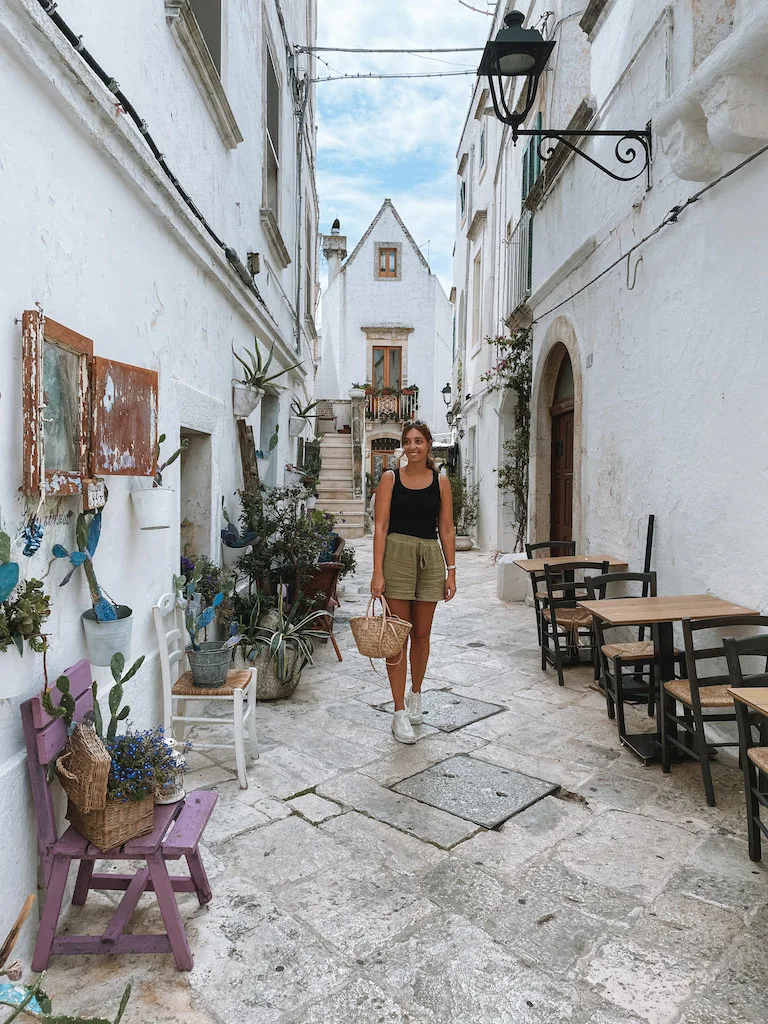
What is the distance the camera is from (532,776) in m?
3.47

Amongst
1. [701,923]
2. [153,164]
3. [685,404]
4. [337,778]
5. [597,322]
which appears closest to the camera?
[701,923]

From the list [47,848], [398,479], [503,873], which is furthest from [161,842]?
[398,479]

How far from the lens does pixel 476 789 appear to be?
3.33m

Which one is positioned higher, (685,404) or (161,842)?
(685,404)

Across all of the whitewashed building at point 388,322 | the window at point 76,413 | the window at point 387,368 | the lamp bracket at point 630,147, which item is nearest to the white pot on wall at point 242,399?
the window at point 76,413

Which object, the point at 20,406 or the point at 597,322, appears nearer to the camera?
the point at 20,406

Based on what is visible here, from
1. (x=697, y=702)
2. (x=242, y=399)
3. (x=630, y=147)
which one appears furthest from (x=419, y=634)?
(x=630, y=147)

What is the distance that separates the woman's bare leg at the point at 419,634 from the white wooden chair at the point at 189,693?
36.4 inches

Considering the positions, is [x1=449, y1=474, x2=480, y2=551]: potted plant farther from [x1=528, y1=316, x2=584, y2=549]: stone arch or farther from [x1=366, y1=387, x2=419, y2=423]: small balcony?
[x1=366, y1=387, x2=419, y2=423]: small balcony

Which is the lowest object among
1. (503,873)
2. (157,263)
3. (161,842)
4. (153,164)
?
(503,873)

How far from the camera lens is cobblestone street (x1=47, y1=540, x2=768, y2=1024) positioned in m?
1.98

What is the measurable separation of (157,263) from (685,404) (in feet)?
10.1

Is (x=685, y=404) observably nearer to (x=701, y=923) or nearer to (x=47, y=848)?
(x=701, y=923)

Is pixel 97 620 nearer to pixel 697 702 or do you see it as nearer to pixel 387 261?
pixel 697 702
